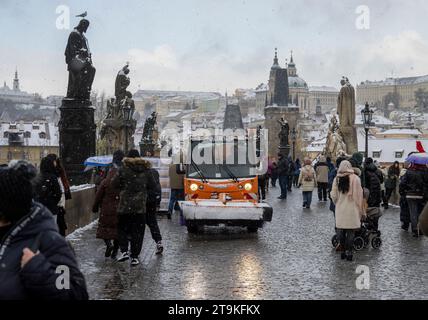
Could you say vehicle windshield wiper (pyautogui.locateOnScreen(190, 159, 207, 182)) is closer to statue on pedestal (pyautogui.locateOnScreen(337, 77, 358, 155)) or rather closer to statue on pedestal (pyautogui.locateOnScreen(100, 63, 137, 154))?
statue on pedestal (pyautogui.locateOnScreen(100, 63, 137, 154))

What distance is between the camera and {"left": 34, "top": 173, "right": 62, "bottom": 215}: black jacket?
10253 millimetres

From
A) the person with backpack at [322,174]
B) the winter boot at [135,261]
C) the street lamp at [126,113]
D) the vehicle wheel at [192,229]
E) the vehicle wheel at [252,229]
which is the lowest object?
the vehicle wheel at [252,229]

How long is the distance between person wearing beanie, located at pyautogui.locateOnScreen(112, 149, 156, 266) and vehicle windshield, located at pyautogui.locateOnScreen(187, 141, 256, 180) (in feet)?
16.7

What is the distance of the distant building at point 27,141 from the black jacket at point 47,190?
99751 millimetres

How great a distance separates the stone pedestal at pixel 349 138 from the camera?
89.7 ft

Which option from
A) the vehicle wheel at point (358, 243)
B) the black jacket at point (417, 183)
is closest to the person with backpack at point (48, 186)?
the vehicle wheel at point (358, 243)

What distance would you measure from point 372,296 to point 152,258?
431cm

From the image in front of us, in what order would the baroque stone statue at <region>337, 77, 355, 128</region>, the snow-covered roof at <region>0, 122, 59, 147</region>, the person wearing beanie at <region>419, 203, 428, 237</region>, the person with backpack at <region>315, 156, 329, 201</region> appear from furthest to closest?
the snow-covered roof at <region>0, 122, 59, 147</region> → the baroque stone statue at <region>337, 77, 355, 128</region> → the person with backpack at <region>315, 156, 329, 201</region> → the person wearing beanie at <region>419, 203, 428, 237</region>

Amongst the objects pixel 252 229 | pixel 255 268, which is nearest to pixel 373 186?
pixel 252 229

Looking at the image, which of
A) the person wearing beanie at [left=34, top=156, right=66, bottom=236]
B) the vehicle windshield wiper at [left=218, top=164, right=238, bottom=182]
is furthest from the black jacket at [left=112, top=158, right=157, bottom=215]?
the vehicle windshield wiper at [left=218, top=164, right=238, bottom=182]

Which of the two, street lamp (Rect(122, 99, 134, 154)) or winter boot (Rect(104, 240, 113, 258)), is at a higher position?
street lamp (Rect(122, 99, 134, 154))

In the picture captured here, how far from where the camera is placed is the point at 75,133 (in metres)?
17.3

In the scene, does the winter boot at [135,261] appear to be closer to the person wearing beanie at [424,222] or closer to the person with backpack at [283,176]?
the person wearing beanie at [424,222]

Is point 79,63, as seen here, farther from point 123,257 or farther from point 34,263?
point 34,263
